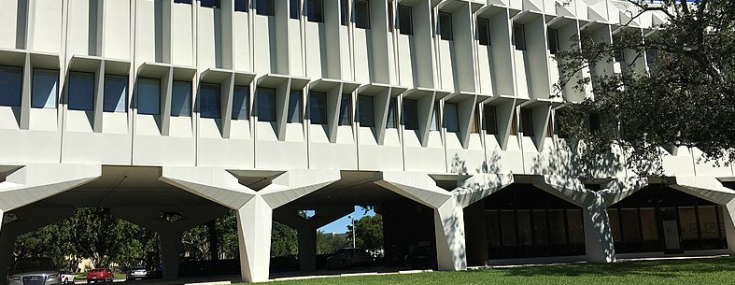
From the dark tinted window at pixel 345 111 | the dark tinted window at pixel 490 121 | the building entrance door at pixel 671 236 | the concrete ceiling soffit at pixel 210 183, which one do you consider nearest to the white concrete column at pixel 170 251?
the concrete ceiling soffit at pixel 210 183

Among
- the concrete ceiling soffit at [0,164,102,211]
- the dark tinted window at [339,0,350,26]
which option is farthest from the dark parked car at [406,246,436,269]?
the concrete ceiling soffit at [0,164,102,211]

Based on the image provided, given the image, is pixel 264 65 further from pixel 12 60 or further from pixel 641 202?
pixel 641 202

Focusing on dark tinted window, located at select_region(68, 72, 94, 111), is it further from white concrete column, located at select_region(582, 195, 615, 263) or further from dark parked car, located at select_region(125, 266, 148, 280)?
dark parked car, located at select_region(125, 266, 148, 280)

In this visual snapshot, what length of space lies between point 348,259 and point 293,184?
1388 cm

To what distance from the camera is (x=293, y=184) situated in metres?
22.7

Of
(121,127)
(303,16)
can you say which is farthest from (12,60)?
(303,16)

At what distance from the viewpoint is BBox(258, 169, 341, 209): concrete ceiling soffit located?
2230 cm

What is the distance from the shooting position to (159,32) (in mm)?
21797

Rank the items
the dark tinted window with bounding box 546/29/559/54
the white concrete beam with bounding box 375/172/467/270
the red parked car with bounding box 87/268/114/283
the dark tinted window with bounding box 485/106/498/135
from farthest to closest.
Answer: the red parked car with bounding box 87/268/114/283, the dark tinted window with bounding box 546/29/559/54, the dark tinted window with bounding box 485/106/498/135, the white concrete beam with bounding box 375/172/467/270

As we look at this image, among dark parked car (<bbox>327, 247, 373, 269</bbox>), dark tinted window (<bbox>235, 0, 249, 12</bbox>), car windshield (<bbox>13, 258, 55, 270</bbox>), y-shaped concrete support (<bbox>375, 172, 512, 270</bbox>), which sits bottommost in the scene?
dark parked car (<bbox>327, 247, 373, 269</bbox>)

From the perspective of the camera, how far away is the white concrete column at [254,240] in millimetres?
21734

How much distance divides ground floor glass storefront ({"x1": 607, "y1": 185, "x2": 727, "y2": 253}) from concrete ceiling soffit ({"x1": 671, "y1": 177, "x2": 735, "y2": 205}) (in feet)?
12.3

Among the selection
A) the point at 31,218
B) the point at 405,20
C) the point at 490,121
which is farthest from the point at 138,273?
the point at 490,121

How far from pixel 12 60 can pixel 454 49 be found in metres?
16.5
